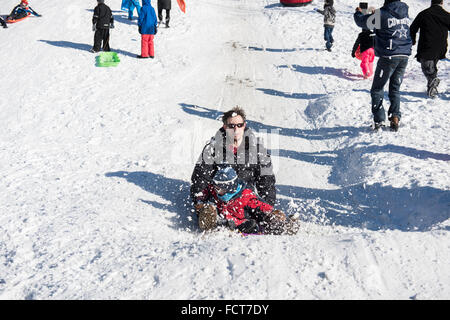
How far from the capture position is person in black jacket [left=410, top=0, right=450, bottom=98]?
6.56m

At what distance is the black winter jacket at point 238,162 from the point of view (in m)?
4.61

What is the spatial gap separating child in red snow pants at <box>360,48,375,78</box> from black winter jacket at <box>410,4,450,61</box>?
1.97 meters

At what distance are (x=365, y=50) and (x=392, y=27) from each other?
120 inches

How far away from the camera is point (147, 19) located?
10.5 m

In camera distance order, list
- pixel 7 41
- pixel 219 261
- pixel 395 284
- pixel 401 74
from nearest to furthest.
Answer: pixel 395 284, pixel 219 261, pixel 401 74, pixel 7 41

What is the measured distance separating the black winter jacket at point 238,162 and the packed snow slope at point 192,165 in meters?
0.58

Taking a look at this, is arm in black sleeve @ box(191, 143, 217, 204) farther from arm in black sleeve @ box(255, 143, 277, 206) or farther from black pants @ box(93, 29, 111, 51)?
black pants @ box(93, 29, 111, 51)

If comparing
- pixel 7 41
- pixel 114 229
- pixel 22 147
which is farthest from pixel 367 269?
pixel 7 41

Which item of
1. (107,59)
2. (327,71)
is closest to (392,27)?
(327,71)

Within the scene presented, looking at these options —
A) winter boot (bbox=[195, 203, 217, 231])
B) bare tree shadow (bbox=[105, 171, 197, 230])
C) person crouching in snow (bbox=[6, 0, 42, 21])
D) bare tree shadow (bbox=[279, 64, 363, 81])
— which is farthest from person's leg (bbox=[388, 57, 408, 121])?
person crouching in snow (bbox=[6, 0, 42, 21])

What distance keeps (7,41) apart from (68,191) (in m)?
9.99

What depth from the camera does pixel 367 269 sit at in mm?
3207

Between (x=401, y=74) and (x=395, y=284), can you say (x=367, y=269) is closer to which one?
(x=395, y=284)

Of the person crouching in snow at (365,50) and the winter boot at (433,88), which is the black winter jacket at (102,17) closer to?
the person crouching in snow at (365,50)
